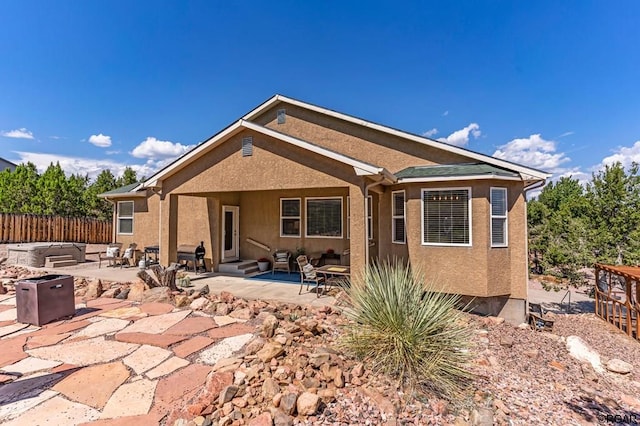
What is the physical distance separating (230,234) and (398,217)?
7541 mm

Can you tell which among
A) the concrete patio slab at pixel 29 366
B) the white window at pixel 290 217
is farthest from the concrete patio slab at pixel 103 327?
the white window at pixel 290 217

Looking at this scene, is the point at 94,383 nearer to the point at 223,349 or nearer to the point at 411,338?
the point at 223,349

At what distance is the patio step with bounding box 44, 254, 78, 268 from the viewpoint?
1358 centimetres

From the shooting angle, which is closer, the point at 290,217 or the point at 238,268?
the point at 238,268

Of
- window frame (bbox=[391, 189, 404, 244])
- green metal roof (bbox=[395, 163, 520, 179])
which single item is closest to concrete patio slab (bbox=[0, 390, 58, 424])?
window frame (bbox=[391, 189, 404, 244])

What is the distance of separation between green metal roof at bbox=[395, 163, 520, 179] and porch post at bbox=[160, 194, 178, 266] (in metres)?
8.56

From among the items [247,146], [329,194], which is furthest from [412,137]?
[247,146]

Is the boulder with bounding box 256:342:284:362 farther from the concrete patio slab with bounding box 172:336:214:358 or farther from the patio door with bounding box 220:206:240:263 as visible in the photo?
the patio door with bounding box 220:206:240:263

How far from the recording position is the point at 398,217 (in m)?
10.2

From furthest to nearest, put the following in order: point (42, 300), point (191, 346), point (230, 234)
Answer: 1. point (230, 234)
2. point (42, 300)
3. point (191, 346)

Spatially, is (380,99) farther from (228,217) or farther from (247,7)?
(228,217)

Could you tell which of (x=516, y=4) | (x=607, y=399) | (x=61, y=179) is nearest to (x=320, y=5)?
(x=516, y=4)

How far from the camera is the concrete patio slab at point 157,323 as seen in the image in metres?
6.37

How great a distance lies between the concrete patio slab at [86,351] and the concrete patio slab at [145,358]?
191mm
